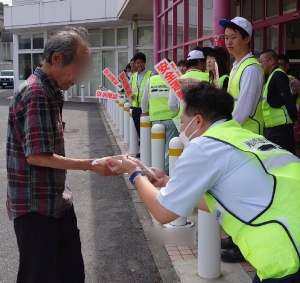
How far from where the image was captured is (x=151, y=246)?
5.02 meters

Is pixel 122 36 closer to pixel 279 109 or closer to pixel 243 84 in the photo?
pixel 279 109


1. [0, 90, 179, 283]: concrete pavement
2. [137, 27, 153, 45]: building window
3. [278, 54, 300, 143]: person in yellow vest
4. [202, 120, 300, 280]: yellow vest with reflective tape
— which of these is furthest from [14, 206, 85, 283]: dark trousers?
[137, 27, 153, 45]: building window

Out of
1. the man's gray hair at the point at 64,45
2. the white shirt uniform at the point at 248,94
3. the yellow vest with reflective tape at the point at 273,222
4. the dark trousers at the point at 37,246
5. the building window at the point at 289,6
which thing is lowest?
the dark trousers at the point at 37,246

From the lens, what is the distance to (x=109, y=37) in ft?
86.8

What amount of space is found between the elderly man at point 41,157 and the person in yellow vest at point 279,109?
2936 millimetres

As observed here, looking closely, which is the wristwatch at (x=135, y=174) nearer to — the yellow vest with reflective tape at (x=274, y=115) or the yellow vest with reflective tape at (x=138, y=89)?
the yellow vest with reflective tape at (x=274, y=115)

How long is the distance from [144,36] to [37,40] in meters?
8.00

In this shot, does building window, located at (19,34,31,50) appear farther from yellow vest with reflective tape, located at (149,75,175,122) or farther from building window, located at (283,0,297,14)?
building window, located at (283,0,297,14)

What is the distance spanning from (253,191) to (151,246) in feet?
10.4

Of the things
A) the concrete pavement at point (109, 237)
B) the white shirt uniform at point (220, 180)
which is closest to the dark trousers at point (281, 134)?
the concrete pavement at point (109, 237)

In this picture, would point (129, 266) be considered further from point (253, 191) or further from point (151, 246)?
point (253, 191)

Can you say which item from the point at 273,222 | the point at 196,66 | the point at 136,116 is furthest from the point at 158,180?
the point at 136,116

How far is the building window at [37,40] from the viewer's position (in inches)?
1145

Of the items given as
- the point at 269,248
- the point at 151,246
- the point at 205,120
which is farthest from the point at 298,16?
the point at 269,248
